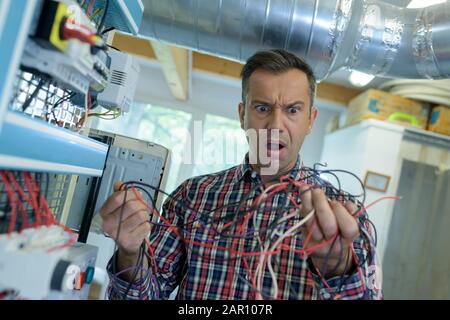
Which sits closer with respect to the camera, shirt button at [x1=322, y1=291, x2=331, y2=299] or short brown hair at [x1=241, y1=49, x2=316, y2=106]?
shirt button at [x1=322, y1=291, x2=331, y2=299]

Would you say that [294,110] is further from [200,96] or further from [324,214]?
[200,96]

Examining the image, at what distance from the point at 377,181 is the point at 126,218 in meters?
2.13

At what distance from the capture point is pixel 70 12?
531mm

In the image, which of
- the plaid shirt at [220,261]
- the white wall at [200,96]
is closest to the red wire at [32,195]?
the plaid shirt at [220,261]

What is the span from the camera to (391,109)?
2.37 meters

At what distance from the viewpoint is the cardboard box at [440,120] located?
5.51 feet

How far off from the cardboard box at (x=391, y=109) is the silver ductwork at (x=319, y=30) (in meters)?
1.02

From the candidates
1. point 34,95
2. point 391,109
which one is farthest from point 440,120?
point 34,95

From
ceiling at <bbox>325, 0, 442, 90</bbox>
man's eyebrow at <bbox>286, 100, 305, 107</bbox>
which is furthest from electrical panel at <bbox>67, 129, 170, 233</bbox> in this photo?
ceiling at <bbox>325, 0, 442, 90</bbox>

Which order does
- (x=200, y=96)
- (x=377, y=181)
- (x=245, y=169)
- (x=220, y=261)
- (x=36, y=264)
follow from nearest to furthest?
(x=36, y=264)
(x=220, y=261)
(x=245, y=169)
(x=377, y=181)
(x=200, y=96)

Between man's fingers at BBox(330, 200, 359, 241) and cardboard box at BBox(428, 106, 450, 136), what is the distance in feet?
4.41

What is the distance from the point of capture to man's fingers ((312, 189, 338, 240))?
0.57 m

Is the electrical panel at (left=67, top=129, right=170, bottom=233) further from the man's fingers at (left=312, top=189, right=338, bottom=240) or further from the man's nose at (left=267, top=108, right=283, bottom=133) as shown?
the man's fingers at (left=312, top=189, right=338, bottom=240)

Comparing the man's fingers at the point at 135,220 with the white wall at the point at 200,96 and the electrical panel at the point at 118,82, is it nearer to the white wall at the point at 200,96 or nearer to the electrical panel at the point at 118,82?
the electrical panel at the point at 118,82
